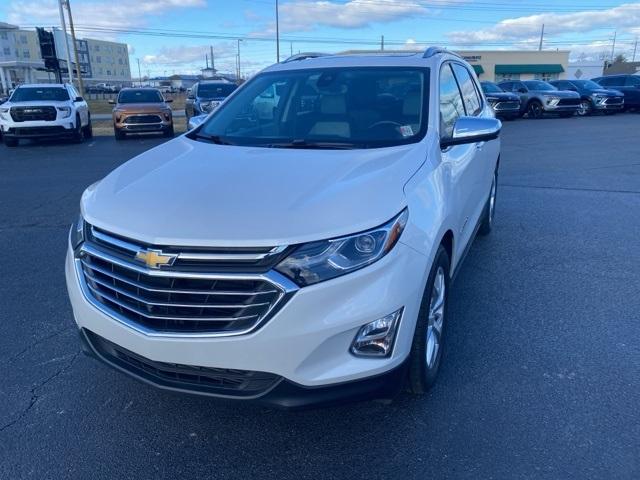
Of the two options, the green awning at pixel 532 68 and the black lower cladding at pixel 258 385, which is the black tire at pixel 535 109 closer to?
the black lower cladding at pixel 258 385

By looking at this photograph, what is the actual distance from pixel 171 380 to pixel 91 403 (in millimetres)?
862

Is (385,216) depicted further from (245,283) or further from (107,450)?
(107,450)

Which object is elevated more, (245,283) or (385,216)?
(385,216)

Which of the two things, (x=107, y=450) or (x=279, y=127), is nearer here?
(x=107, y=450)

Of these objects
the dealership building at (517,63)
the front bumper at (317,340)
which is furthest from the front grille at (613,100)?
the dealership building at (517,63)

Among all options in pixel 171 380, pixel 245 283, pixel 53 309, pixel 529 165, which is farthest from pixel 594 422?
pixel 529 165

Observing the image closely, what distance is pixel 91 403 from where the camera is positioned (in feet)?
9.87

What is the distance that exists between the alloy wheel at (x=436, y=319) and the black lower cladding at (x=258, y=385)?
484 mm

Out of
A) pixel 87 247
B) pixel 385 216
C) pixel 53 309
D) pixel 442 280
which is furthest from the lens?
pixel 53 309

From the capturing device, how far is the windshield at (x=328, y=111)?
3.47 m

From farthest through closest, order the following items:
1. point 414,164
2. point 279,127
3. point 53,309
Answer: point 53,309, point 279,127, point 414,164

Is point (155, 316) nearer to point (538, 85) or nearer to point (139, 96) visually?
point (139, 96)

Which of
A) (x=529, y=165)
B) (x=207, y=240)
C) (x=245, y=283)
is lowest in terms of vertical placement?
(x=529, y=165)

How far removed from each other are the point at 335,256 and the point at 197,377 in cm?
86
